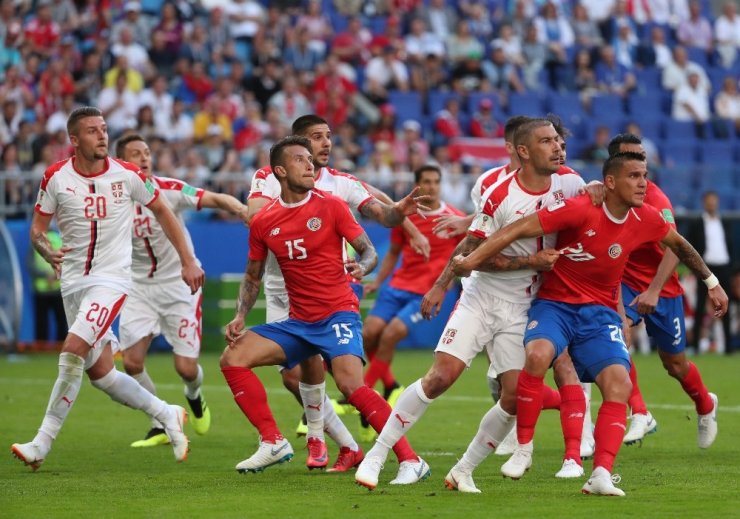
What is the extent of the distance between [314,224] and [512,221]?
1388 millimetres

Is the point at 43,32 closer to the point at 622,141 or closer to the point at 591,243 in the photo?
the point at 622,141

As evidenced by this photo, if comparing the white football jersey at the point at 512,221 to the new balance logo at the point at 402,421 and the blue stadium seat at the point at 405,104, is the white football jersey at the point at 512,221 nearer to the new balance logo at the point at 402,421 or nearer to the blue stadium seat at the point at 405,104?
the new balance logo at the point at 402,421

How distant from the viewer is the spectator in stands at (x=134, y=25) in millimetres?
24062

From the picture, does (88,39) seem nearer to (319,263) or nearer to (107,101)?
(107,101)

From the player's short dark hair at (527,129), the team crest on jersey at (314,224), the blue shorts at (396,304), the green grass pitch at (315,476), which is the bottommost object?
the green grass pitch at (315,476)

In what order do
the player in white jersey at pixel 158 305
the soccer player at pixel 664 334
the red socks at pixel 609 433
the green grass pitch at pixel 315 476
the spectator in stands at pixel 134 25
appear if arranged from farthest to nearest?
the spectator in stands at pixel 134 25, the player in white jersey at pixel 158 305, the soccer player at pixel 664 334, the red socks at pixel 609 433, the green grass pitch at pixel 315 476

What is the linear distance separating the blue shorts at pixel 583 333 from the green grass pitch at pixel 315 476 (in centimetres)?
82

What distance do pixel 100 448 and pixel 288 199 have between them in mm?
3283

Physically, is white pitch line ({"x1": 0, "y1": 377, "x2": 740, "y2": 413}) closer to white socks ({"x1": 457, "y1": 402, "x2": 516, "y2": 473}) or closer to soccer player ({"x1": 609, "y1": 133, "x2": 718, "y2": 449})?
soccer player ({"x1": 609, "y1": 133, "x2": 718, "y2": 449})

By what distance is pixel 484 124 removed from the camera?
2581 cm

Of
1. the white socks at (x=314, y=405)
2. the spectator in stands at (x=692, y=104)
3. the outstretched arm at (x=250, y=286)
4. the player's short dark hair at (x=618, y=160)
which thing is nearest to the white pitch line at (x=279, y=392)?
the white socks at (x=314, y=405)

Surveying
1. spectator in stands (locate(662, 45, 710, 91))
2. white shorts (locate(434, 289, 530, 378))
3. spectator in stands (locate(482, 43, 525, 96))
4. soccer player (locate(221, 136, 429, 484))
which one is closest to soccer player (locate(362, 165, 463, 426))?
soccer player (locate(221, 136, 429, 484))

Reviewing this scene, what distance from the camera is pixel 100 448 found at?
38.3 feet

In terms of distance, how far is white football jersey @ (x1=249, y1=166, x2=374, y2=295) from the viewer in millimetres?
10734
